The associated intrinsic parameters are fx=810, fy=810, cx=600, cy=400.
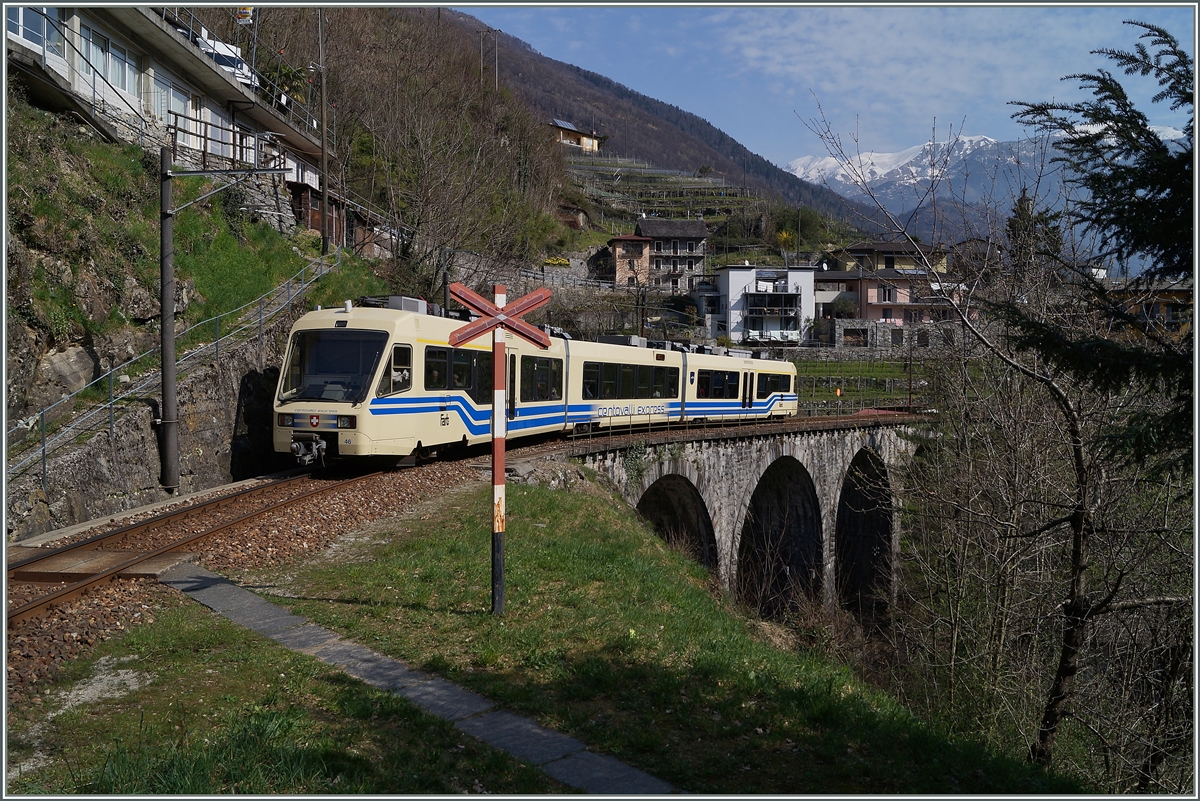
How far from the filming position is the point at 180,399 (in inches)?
572

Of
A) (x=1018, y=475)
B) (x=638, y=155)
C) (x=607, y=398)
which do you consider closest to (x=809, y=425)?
(x=607, y=398)

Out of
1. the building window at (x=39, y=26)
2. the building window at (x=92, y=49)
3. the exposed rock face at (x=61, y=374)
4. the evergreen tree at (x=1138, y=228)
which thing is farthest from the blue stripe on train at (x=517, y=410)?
the building window at (x=92, y=49)

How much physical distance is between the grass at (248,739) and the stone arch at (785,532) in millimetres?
27686

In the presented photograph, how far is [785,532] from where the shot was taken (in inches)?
1369

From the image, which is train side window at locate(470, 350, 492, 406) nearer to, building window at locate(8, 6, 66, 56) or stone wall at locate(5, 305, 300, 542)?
stone wall at locate(5, 305, 300, 542)

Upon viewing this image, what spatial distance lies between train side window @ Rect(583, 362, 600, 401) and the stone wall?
292 inches

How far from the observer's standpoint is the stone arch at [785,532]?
32750mm

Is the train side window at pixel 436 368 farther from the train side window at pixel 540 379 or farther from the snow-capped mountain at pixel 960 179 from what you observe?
the snow-capped mountain at pixel 960 179

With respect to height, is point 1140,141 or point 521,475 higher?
point 1140,141

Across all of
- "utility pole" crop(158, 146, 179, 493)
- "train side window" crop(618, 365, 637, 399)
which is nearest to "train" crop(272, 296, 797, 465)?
"train side window" crop(618, 365, 637, 399)

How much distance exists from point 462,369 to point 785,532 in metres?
22.7

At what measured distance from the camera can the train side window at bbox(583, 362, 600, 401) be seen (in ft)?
70.3

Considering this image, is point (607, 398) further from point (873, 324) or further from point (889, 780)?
point (873, 324)

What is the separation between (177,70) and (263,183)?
154 inches
